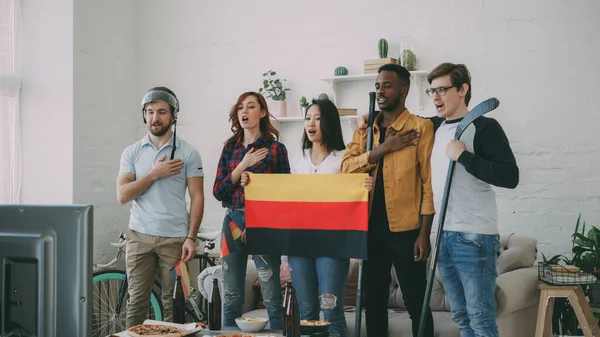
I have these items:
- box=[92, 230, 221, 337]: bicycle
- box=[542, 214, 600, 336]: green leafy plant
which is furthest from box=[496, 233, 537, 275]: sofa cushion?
box=[92, 230, 221, 337]: bicycle

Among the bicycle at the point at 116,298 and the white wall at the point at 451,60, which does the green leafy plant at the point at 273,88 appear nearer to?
the white wall at the point at 451,60

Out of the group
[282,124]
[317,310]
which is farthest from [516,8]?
[317,310]

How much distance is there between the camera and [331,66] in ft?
15.5

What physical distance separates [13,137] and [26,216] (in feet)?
11.1

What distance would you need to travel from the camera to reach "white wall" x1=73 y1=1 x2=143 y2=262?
4.50 metres

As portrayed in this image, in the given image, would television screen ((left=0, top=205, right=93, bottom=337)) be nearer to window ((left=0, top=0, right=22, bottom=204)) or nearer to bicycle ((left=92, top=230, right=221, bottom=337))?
bicycle ((left=92, top=230, right=221, bottom=337))

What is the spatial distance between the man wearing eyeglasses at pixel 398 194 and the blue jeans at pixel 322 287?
0.15m

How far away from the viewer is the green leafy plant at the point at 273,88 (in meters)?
4.73

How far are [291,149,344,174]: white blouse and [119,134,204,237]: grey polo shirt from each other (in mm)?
550

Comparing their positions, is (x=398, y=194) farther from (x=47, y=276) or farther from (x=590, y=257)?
(x=47, y=276)

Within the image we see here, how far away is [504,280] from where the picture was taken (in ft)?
10.4

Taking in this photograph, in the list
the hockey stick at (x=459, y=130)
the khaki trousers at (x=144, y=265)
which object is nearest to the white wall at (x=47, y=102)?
the khaki trousers at (x=144, y=265)

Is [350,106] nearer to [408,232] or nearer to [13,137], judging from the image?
[408,232]

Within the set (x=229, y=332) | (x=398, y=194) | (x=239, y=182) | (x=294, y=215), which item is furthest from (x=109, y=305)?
(x=398, y=194)
